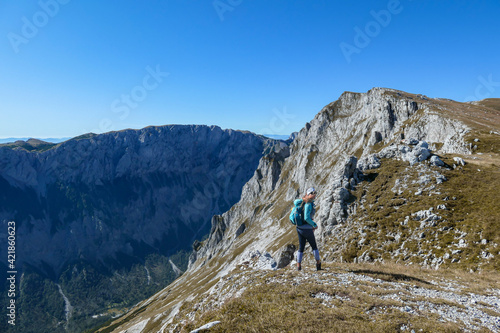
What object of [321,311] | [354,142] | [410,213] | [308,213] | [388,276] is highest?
[354,142]

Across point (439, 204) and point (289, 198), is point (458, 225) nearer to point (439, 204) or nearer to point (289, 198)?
point (439, 204)

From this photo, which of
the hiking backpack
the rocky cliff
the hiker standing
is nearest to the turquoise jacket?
the hiker standing

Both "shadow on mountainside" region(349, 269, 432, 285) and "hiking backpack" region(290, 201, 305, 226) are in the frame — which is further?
"hiking backpack" region(290, 201, 305, 226)

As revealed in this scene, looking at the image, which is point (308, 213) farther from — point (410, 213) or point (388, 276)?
point (410, 213)

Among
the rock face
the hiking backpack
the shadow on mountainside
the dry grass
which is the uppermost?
the rock face

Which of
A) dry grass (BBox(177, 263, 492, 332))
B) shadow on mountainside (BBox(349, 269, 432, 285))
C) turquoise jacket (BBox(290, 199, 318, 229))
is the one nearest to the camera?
dry grass (BBox(177, 263, 492, 332))

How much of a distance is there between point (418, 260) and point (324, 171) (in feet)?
387

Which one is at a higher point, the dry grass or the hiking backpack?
the hiking backpack

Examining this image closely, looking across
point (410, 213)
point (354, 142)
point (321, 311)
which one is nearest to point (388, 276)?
point (321, 311)

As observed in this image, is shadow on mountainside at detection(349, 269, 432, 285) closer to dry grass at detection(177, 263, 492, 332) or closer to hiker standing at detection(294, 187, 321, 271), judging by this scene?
dry grass at detection(177, 263, 492, 332)

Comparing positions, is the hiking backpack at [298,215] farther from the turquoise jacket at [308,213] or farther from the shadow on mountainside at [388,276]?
the shadow on mountainside at [388,276]

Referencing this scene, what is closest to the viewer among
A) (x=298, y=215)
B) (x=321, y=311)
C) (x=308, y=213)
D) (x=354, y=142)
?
(x=321, y=311)

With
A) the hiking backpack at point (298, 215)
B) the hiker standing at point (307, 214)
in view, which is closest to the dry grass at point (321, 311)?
the hiker standing at point (307, 214)

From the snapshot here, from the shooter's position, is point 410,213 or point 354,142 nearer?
point 410,213
